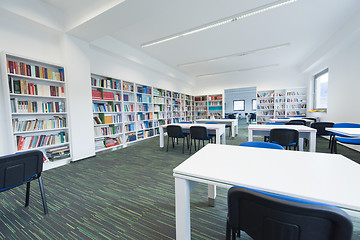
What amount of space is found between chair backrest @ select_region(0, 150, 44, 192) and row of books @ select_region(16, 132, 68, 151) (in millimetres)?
1733

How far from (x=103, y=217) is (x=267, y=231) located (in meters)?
1.69

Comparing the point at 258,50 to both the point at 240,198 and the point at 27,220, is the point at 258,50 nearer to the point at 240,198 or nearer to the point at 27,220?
the point at 240,198

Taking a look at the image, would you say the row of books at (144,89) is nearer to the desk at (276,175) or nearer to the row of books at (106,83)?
the row of books at (106,83)

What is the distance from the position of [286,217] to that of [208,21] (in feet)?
13.7

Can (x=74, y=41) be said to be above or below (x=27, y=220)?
above

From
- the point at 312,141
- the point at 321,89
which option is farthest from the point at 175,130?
the point at 321,89

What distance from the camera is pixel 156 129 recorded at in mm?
6344

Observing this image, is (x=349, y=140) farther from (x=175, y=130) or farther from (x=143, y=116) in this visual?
(x=143, y=116)

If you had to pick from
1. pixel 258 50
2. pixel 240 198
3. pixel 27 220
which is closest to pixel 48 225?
pixel 27 220

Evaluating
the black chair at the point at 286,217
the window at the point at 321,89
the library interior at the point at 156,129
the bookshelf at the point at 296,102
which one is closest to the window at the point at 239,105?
the bookshelf at the point at 296,102

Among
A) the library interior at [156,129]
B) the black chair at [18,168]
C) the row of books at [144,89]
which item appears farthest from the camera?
the row of books at [144,89]

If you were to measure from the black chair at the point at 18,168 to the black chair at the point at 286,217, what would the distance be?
74.3 inches

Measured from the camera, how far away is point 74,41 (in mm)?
3438

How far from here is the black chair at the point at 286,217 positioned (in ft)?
1.74
